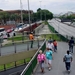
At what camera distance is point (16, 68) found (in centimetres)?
2541

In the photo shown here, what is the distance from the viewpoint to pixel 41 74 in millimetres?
Answer: 13531

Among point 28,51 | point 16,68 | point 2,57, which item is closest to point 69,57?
point 2,57

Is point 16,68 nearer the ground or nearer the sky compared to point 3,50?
nearer the ground

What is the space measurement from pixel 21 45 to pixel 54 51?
10.5 feet

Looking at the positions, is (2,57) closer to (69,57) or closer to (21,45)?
(21,45)

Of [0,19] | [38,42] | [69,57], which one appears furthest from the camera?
[0,19]

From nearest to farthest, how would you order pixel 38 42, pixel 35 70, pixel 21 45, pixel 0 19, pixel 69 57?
pixel 69 57 < pixel 35 70 < pixel 21 45 < pixel 38 42 < pixel 0 19

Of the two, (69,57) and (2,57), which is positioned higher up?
(69,57)

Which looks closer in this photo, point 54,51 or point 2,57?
point 2,57

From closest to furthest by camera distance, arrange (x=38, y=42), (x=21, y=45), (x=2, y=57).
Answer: (x=2, y=57), (x=21, y=45), (x=38, y=42)

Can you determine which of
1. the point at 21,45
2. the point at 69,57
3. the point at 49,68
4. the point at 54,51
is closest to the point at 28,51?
the point at 21,45

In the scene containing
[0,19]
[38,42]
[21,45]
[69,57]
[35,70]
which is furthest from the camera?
[0,19]

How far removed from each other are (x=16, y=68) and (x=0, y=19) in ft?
349

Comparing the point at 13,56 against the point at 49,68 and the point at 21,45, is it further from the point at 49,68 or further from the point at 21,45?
the point at 49,68
